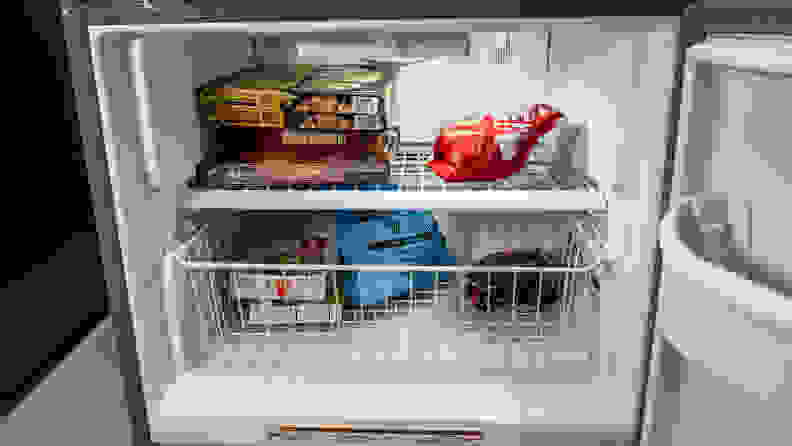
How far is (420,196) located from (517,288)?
41 cm

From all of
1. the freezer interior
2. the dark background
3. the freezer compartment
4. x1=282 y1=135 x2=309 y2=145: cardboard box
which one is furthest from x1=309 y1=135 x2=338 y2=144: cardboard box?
the dark background

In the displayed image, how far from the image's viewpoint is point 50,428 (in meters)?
0.92

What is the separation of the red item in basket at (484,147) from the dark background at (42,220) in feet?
A: 2.35

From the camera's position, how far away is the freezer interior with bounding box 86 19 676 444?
35.1 inches

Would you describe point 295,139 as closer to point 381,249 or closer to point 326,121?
point 326,121

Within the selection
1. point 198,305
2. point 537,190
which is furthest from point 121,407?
point 537,190

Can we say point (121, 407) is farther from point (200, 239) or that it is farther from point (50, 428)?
point (200, 239)

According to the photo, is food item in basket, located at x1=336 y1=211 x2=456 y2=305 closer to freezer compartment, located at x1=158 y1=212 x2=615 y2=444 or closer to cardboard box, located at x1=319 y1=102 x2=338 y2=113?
freezer compartment, located at x1=158 y1=212 x2=615 y2=444

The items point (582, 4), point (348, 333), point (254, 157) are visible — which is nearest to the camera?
point (582, 4)

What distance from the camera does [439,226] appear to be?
1437mm

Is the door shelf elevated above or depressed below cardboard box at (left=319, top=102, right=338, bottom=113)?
below

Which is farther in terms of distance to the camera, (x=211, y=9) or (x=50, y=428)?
(x=50, y=428)

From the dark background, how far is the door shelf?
241mm

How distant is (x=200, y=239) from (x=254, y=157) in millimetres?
208
